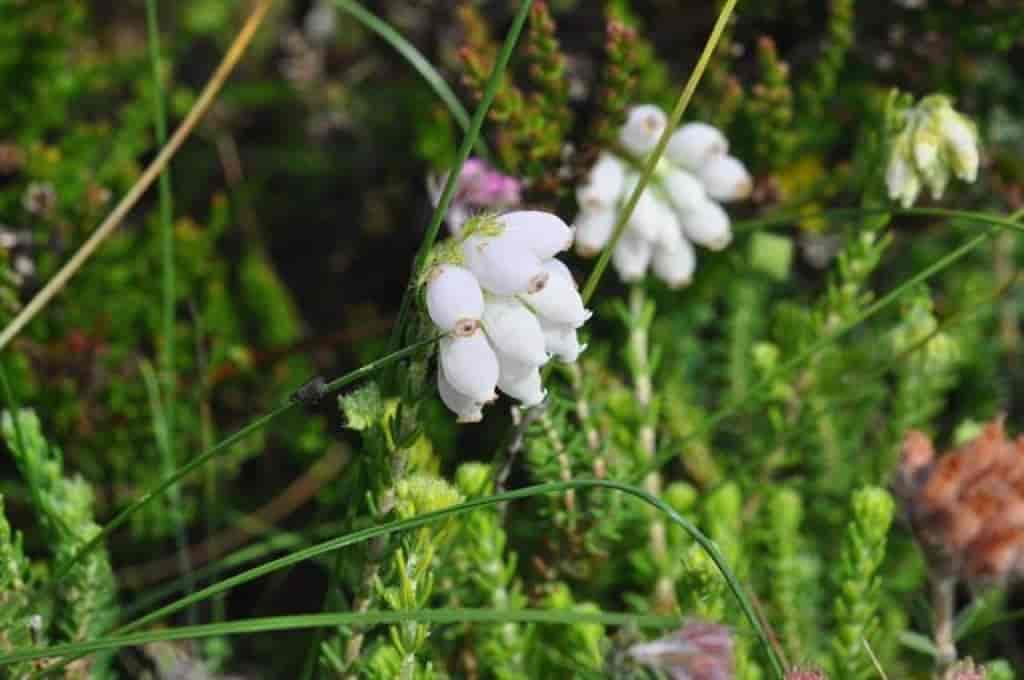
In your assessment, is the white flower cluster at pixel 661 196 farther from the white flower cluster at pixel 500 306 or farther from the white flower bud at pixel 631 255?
the white flower cluster at pixel 500 306

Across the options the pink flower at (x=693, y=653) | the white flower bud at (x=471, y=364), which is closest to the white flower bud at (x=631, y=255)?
the white flower bud at (x=471, y=364)

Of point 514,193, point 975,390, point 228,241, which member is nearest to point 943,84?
point 975,390

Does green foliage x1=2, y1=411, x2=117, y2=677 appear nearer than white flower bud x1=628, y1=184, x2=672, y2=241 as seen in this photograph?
Yes

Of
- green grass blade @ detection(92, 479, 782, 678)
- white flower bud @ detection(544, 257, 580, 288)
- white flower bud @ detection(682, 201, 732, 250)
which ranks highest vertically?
white flower bud @ detection(682, 201, 732, 250)

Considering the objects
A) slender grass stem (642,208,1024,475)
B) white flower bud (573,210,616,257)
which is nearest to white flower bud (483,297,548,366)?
slender grass stem (642,208,1024,475)

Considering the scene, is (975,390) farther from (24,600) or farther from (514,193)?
(24,600)

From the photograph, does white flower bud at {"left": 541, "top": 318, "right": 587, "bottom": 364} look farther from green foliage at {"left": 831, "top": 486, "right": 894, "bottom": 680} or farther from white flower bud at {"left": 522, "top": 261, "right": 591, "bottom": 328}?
green foliage at {"left": 831, "top": 486, "right": 894, "bottom": 680}
